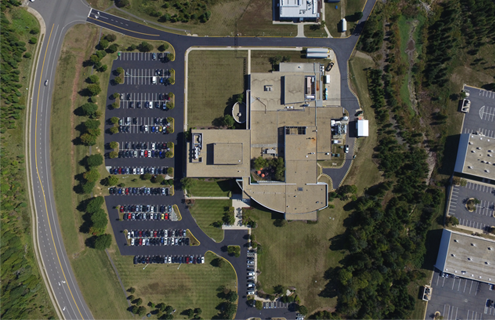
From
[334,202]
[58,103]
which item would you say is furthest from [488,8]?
[58,103]

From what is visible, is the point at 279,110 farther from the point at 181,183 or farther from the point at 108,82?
the point at 108,82

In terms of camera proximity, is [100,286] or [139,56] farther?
[139,56]

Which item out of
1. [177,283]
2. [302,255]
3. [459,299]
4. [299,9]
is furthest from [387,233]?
[299,9]

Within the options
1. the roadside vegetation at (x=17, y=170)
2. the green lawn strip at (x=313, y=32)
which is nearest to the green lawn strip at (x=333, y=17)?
the green lawn strip at (x=313, y=32)

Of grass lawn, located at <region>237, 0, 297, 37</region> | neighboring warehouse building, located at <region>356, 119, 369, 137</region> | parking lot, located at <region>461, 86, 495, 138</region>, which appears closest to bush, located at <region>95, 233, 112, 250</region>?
grass lawn, located at <region>237, 0, 297, 37</region>

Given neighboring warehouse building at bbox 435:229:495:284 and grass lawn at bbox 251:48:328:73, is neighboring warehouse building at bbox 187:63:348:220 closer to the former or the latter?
grass lawn at bbox 251:48:328:73

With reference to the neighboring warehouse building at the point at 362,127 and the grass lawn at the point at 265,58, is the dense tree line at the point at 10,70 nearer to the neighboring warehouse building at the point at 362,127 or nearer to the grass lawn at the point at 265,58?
the grass lawn at the point at 265,58

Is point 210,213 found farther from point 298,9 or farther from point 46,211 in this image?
point 298,9
